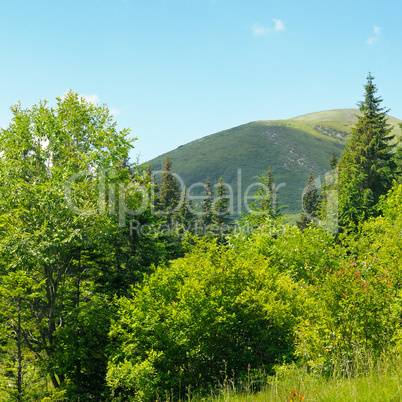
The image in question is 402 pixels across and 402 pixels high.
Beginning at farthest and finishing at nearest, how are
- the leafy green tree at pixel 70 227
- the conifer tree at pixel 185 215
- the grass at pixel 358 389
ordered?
the conifer tree at pixel 185 215 < the leafy green tree at pixel 70 227 < the grass at pixel 358 389

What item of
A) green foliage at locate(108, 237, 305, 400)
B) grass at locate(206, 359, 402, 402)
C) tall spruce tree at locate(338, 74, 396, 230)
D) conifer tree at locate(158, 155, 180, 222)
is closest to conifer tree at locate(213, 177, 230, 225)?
conifer tree at locate(158, 155, 180, 222)

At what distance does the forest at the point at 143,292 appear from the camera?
23.2ft

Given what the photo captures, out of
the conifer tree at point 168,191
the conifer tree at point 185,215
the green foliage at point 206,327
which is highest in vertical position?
the conifer tree at point 168,191

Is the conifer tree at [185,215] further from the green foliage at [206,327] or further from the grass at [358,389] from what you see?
the grass at [358,389]

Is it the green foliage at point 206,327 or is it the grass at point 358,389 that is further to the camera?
the green foliage at point 206,327

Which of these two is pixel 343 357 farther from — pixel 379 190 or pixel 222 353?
pixel 379 190

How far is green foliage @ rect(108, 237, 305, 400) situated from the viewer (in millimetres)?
9477

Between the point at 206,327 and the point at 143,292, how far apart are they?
2.64 m

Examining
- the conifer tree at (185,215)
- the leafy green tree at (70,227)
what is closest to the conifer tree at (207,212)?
the conifer tree at (185,215)

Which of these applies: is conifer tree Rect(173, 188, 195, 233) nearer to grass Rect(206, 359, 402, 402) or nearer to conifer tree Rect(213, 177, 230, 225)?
conifer tree Rect(213, 177, 230, 225)

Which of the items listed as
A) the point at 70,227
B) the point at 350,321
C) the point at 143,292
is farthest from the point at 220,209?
the point at 350,321

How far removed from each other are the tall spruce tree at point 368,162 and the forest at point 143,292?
44.3 ft

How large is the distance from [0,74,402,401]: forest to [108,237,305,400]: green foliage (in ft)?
0.15

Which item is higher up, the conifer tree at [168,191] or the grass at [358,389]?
the conifer tree at [168,191]
